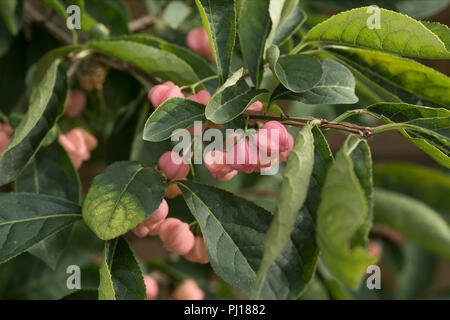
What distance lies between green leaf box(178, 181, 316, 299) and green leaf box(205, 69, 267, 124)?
96 mm

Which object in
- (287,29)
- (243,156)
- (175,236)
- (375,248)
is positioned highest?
(287,29)

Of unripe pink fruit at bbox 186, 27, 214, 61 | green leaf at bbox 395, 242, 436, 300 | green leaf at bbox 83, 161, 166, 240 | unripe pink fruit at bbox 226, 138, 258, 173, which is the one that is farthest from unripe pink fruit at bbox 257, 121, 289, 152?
green leaf at bbox 395, 242, 436, 300

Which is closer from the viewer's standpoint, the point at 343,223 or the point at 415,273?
the point at 343,223

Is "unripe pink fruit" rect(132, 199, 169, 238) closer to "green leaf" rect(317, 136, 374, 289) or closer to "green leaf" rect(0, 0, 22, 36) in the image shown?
"green leaf" rect(317, 136, 374, 289)

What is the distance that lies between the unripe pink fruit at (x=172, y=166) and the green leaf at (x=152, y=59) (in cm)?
11

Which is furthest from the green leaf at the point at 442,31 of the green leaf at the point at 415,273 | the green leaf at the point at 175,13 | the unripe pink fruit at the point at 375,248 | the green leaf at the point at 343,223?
the green leaf at the point at 415,273

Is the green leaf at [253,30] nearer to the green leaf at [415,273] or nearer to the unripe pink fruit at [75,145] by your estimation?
the unripe pink fruit at [75,145]

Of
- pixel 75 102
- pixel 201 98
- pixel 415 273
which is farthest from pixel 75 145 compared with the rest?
pixel 415 273

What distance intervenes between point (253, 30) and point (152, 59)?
0.13 meters

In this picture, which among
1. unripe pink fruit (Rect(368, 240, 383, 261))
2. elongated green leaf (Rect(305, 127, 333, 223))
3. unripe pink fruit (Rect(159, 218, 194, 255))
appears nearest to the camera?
elongated green leaf (Rect(305, 127, 333, 223))

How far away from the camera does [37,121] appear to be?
0.58 meters

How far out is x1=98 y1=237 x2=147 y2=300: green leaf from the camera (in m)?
0.54

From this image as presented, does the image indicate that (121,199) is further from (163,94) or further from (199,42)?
(199,42)

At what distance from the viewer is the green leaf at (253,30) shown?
572mm
